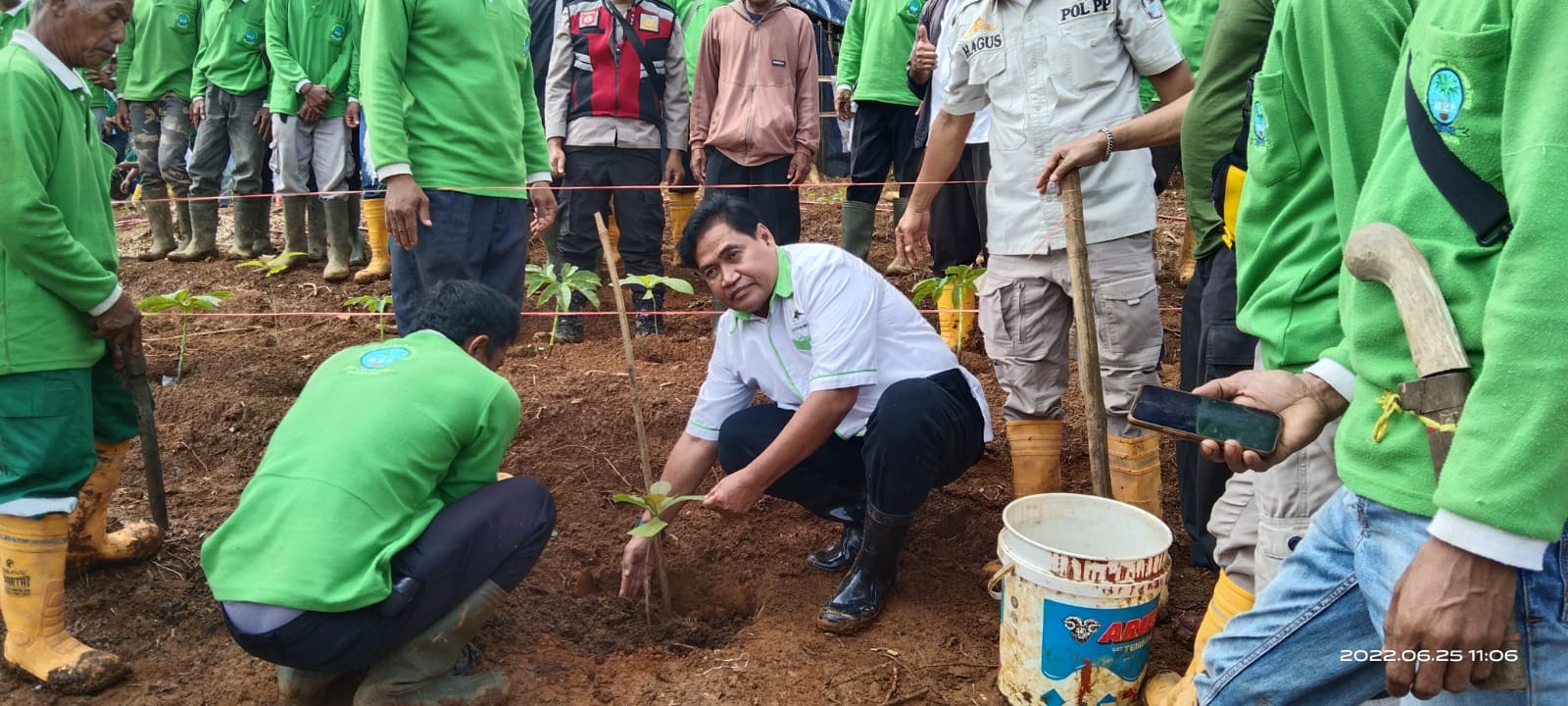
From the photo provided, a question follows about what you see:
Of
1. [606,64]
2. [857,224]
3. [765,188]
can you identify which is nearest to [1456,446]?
[765,188]

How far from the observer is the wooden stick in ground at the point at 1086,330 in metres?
2.77

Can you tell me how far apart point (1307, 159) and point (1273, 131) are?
76mm

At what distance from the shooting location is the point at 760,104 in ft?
18.3

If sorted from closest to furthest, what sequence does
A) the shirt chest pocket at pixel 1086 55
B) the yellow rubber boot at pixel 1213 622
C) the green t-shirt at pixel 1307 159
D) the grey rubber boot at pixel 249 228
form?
the green t-shirt at pixel 1307 159
the yellow rubber boot at pixel 1213 622
the shirt chest pocket at pixel 1086 55
the grey rubber boot at pixel 249 228

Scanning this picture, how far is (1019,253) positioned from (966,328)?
2.00m

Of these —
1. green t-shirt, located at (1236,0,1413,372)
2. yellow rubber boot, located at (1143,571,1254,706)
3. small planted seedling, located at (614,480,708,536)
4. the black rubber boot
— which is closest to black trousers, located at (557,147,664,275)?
the black rubber boot

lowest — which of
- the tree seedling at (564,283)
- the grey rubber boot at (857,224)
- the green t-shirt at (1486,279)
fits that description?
the tree seedling at (564,283)

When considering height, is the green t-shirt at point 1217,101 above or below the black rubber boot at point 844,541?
above

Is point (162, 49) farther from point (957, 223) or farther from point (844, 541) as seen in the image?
point (844, 541)

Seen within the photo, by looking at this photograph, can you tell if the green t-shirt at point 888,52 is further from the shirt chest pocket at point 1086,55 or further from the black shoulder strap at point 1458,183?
the black shoulder strap at point 1458,183

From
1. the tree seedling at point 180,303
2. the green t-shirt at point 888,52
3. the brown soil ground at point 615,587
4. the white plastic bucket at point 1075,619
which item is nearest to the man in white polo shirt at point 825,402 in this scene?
the brown soil ground at point 615,587

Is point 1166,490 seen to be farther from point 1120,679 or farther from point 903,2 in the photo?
point 903,2

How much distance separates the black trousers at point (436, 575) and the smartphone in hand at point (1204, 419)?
1.54 m

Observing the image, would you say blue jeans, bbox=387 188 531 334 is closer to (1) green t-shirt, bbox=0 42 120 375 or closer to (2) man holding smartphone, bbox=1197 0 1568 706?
(1) green t-shirt, bbox=0 42 120 375
